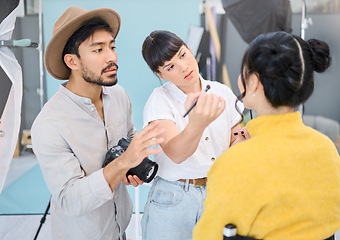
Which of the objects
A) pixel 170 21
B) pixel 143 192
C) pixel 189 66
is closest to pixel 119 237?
pixel 189 66

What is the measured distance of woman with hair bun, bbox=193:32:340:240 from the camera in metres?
0.84

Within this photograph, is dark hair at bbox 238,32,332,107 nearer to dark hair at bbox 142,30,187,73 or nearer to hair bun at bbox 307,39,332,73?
hair bun at bbox 307,39,332,73

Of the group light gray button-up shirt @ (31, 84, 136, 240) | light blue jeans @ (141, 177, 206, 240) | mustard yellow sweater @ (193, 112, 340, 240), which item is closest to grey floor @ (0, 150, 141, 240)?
light gray button-up shirt @ (31, 84, 136, 240)

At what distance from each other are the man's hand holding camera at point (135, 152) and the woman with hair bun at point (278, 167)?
265 mm

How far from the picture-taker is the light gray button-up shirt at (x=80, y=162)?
3.96 feet

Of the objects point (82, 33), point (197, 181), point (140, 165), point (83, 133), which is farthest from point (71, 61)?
point (197, 181)

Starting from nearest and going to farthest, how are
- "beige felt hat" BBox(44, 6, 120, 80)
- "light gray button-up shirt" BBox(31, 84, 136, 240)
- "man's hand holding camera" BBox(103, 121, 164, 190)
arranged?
"man's hand holding camera" BBox(103, 121, 164, 190) → "light gray button-up shirt" BBox(31, 84, 136, 240) → "beige felt hat" BBox(44, 6, 120, 80)

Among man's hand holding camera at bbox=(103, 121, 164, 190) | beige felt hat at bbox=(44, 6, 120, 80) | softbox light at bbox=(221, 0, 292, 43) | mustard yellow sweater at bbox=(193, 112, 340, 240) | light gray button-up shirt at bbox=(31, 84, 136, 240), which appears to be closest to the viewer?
mustard yellow sweater at bbox=(193, 112, 340, 240)

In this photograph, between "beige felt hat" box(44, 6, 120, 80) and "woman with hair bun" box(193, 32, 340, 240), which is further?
A: "beige felt hat" box(44, 6, 120, 80)

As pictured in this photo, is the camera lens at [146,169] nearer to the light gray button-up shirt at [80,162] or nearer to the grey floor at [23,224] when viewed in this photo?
the light gray button-up shirt at [80,162]

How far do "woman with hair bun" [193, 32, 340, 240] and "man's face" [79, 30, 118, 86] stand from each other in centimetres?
63

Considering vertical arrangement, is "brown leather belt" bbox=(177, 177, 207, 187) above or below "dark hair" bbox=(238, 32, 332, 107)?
below

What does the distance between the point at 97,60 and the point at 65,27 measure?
0.57 feet

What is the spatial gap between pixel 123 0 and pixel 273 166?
2.56 metres
